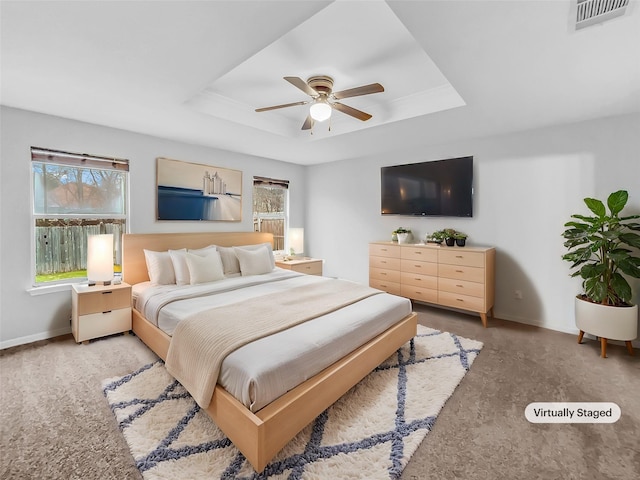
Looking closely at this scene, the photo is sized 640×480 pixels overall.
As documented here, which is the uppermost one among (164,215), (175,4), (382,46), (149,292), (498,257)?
(382,46)

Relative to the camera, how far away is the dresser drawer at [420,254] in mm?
3973

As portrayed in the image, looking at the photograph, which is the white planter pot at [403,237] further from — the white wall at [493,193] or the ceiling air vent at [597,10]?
the ceiling air vent at [597,10]

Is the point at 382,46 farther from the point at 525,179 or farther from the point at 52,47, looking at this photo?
the point at 525,179

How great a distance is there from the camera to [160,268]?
3451 mm

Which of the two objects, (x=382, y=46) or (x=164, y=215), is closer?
(x=382, y=46)

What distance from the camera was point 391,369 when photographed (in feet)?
8.43

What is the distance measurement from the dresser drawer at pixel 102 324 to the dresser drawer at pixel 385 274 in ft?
10.8

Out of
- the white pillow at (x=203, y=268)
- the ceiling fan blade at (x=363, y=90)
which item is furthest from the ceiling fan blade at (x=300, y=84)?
the white pillow at (x=203, y=268)

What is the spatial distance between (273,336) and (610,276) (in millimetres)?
3272

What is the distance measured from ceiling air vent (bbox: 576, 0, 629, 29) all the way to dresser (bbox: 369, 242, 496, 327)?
7.88 ft

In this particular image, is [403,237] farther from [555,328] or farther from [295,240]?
[555,328]

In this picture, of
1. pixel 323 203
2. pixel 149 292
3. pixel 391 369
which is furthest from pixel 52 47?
pixel 323 203

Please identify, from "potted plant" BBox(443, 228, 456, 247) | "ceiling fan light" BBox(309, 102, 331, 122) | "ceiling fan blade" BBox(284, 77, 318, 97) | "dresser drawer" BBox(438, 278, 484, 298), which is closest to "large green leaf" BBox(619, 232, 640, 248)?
"dresser drawer" BBox(438, 278, 484, 298)

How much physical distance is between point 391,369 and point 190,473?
1.67m
